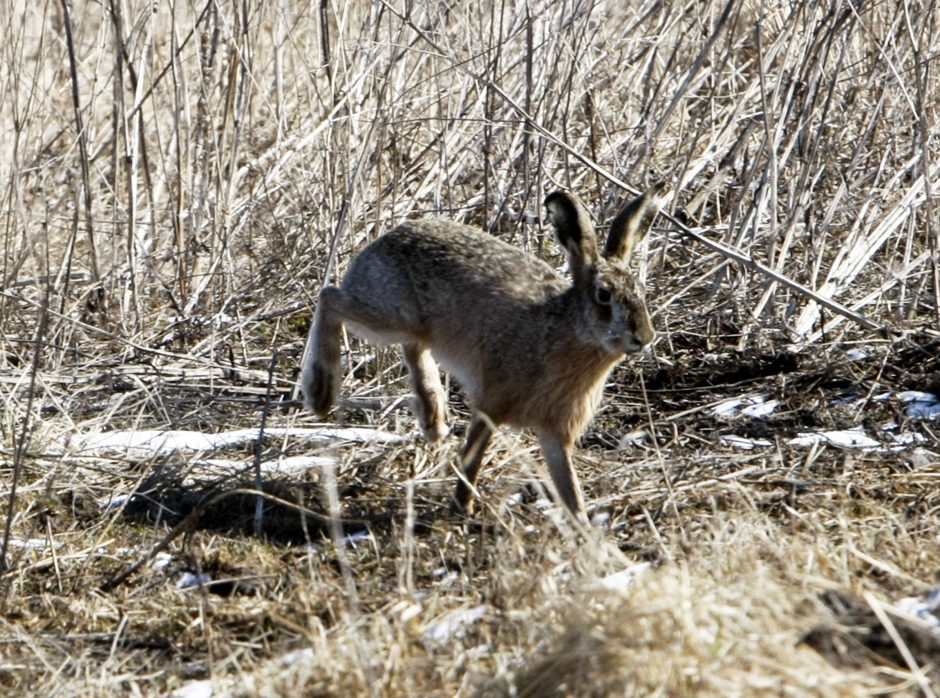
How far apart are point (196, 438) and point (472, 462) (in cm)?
114

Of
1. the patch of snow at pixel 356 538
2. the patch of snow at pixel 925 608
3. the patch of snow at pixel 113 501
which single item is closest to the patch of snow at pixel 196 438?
the patch of snow at pixel 113 501

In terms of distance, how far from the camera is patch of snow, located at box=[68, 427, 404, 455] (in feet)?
16.0

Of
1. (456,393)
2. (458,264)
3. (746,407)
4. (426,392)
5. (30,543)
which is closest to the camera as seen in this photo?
(30,543)

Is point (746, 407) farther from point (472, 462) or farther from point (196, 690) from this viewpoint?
point (196, 690)

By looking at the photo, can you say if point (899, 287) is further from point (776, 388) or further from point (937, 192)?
point (776, 388)

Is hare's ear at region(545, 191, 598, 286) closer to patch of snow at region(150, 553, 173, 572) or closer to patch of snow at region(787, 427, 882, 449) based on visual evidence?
patch of snow at region(787, 427, 882, 449)

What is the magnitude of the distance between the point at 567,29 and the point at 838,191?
1.35m

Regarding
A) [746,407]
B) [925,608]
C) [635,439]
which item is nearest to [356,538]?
[635,439]

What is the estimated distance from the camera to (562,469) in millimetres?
4418

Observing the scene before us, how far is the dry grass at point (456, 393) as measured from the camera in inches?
114

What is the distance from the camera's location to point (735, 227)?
610 cm

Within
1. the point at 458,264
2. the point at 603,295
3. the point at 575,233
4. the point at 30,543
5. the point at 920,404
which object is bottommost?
the point at 30,543

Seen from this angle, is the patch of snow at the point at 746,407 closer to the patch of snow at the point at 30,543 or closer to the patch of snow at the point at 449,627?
the patch of snow at the point at 449,627

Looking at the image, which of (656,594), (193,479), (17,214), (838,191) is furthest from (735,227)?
(656,594)
